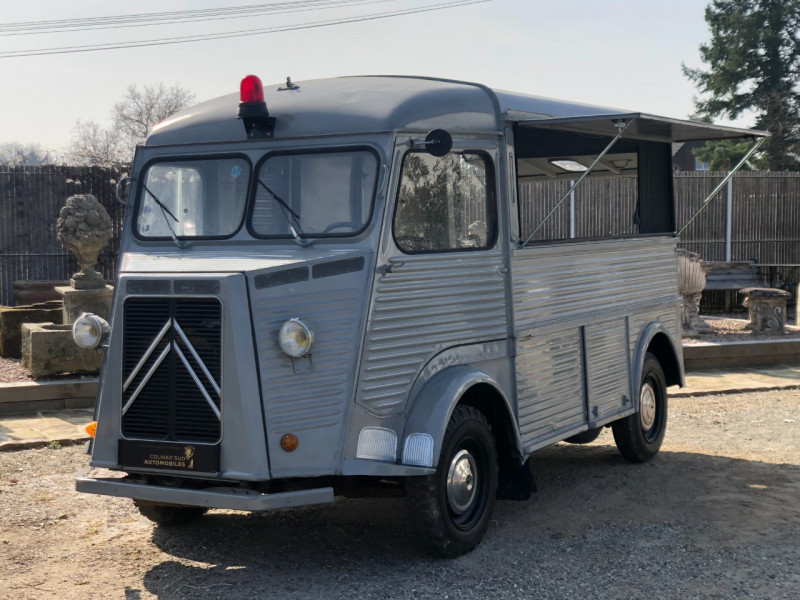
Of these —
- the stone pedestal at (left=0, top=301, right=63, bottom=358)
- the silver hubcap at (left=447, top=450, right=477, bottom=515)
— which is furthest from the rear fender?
the stone pedestal at (left=0, top=301, right=63, bottom=358)

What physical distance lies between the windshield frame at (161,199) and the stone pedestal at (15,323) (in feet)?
23.5

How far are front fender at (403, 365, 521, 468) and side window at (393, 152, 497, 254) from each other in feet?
2.24

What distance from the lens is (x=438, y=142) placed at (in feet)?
18.2

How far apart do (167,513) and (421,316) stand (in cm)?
197

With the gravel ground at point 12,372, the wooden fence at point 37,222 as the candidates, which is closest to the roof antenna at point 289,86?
the gravel ground at point 12,372

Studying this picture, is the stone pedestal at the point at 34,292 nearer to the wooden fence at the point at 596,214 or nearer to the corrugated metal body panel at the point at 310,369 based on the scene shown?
the wooden fence at the point at 596,214

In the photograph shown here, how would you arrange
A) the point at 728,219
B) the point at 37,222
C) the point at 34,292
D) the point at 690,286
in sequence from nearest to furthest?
1. the point at 690,286
2. the point at 34,292
3. the point at 37,222
4. the point at 728,219

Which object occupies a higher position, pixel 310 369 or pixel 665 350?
pixel 310 369

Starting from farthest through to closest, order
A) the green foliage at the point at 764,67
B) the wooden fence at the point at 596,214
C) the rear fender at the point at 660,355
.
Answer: the green foliage at the point at 764,67, the wooden fence at the point at 596,214, the rear fender at the point at 660,355

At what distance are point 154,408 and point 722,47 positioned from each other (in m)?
29.2

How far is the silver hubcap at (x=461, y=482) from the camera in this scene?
5637 millimetres

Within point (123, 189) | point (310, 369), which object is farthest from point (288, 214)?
point (123, 189)

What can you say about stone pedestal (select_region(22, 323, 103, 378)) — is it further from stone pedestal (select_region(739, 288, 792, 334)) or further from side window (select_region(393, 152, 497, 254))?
stone pedestal (select_region(739, 288, 792, 334))

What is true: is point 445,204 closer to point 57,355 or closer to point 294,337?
point 294,337
